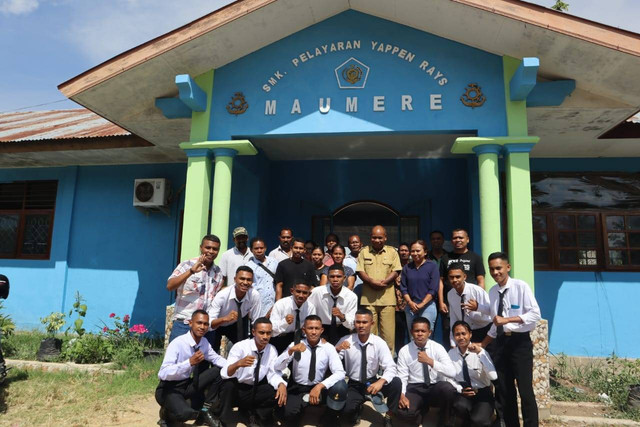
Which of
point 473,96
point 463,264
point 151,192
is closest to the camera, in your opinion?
point 463,264

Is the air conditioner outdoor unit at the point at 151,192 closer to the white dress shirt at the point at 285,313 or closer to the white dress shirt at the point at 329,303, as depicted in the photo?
the white dress shirt at the point at 285,313

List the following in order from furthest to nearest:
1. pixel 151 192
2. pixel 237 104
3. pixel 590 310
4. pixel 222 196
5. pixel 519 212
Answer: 1. pixel 151 192
2. pixel 590 310
3. pixel 237 104
4. pixel 222 196
5. pixel 519 212

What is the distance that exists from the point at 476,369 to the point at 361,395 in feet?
3.36

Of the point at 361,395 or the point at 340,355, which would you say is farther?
the point at 340,355

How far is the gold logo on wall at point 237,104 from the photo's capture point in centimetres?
546

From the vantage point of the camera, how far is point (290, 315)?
4215 millimetres

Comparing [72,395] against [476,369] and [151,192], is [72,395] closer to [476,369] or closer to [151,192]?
[151,192]

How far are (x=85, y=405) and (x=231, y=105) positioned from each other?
363 centimetres

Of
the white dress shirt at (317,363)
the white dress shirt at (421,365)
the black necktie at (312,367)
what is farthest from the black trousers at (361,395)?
the black necktie at (312,367)

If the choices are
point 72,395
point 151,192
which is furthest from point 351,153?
point 72,395

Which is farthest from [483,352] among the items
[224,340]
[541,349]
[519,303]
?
[224,340]

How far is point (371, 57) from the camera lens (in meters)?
5.25

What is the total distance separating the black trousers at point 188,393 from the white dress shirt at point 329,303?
3.57 ft

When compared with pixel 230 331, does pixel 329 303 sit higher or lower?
higher
